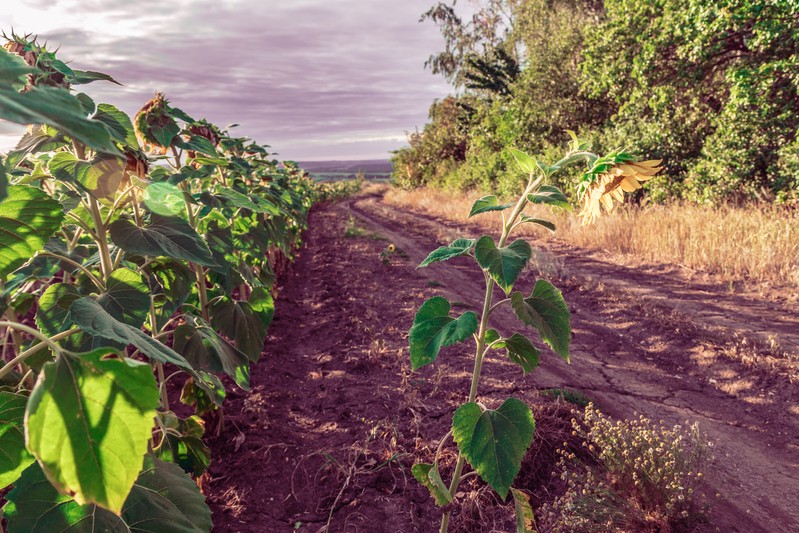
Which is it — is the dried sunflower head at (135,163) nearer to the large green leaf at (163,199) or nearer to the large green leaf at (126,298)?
the large green leaf at (126,298)

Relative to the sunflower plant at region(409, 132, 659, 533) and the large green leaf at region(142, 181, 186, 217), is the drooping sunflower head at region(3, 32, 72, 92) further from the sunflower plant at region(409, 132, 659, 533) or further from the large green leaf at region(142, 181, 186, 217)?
the sunflower plant at region(409, 132, 659, 533)

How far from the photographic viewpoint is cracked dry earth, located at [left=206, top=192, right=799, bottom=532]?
220 centimetres

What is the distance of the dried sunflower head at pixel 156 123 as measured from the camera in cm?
204

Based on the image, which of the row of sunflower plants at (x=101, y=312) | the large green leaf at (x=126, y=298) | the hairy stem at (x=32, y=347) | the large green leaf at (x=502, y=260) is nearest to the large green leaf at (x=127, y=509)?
the row of sunflower plants at (x=101, y=312)

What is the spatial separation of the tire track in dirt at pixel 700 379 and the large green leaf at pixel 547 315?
1.35m

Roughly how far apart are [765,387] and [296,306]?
4.24 metres

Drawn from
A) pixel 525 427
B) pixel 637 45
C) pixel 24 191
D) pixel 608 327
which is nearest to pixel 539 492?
pixel 525 427

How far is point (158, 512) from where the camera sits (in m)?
1.00

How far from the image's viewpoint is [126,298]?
1.38m

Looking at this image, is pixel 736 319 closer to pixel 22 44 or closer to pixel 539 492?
pixel 539 492

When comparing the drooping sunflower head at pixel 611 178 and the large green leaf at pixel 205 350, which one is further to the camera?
the large green leaf at pixel 205 350

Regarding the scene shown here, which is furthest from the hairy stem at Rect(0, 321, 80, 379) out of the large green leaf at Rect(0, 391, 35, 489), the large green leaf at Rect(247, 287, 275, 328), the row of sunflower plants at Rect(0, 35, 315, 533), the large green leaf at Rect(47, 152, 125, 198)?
the large green leaf at Rect(247, 287, 275, 328)

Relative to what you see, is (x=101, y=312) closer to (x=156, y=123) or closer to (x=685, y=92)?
(x=156, y=123)

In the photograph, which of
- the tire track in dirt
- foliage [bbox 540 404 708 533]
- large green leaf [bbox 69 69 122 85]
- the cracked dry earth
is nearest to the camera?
large green leaf [bbox 69 69 122 85]
